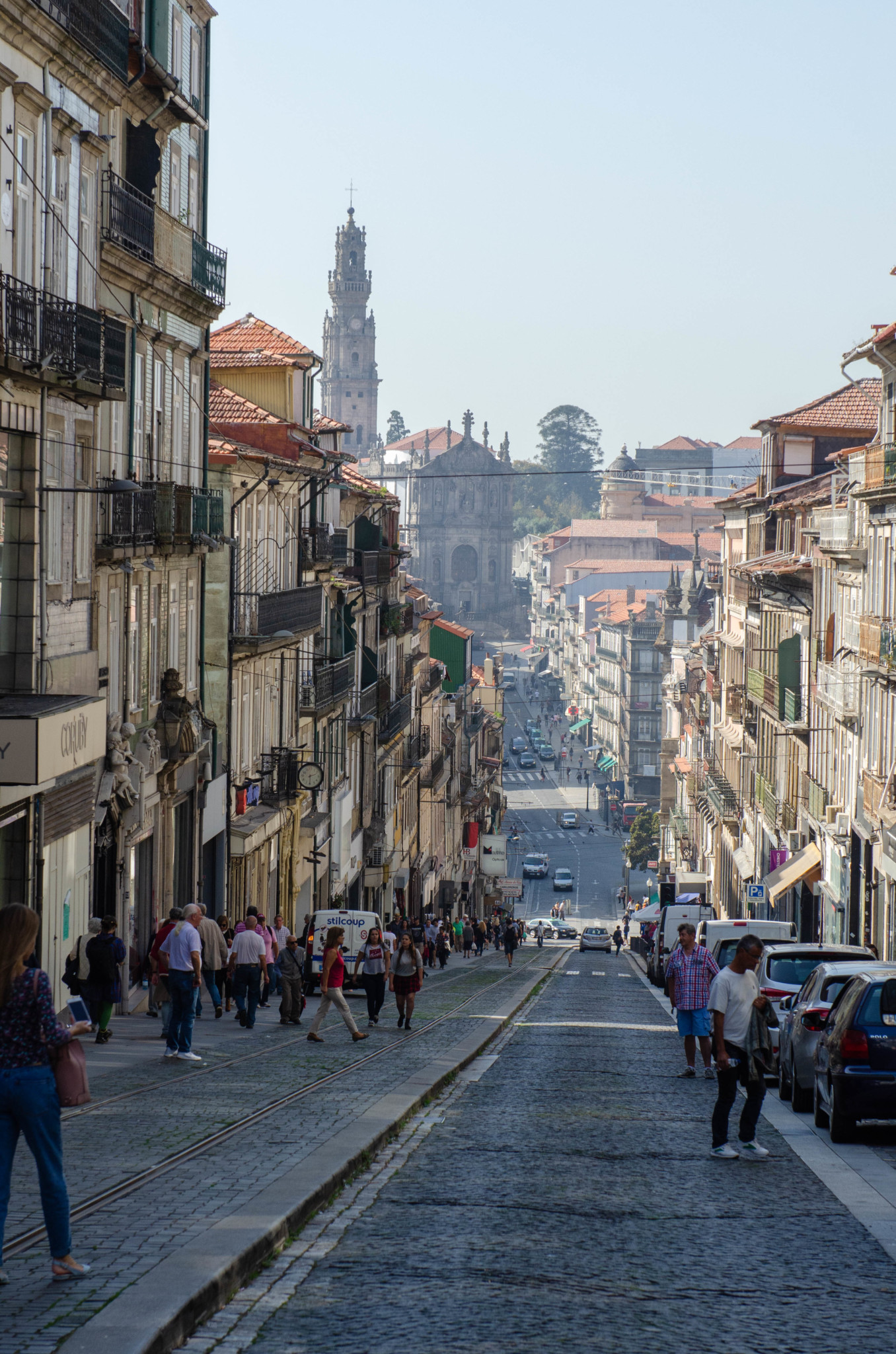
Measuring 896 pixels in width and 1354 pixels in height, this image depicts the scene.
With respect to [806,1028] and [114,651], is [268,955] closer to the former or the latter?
[114,651]

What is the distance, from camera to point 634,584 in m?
190

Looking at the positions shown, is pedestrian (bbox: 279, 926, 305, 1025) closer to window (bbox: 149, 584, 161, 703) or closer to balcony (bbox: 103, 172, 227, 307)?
window (bbox: 149, 584, 161, 703)

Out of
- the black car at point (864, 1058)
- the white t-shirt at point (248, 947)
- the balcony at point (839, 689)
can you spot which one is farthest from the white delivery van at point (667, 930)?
the black car at point (864, 1058)

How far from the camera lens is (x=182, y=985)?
17422 millimetres

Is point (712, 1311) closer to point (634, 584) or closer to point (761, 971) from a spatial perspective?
point (761, 971)

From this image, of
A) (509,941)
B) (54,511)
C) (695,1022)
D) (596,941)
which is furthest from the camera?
(596,941)

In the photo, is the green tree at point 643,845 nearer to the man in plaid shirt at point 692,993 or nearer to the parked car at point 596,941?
the parked car at point 596,941

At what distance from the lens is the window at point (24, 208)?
18.5 metres

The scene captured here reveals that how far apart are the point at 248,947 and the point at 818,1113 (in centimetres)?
930

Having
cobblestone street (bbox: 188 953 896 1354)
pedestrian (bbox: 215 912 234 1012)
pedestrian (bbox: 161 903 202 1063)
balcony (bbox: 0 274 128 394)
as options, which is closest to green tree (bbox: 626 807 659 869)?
pedestrian (bbox: 215 912 234 1012)

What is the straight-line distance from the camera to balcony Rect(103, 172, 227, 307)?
2323 cm

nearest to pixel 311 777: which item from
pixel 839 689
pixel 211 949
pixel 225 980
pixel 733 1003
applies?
pixel 225 980

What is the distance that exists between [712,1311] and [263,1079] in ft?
28.7

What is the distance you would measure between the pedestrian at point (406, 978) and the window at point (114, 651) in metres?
5.07
